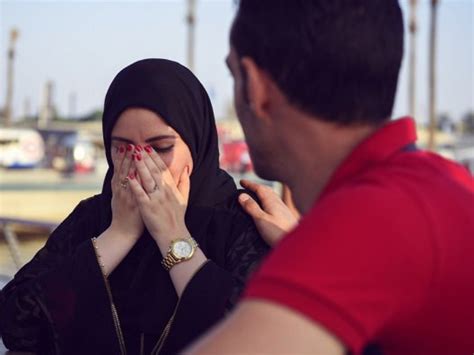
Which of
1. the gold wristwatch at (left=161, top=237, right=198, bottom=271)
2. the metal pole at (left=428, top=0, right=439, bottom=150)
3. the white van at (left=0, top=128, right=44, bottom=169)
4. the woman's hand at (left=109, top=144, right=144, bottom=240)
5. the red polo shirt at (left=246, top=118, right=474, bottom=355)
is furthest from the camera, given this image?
the white van at (left=0, top=128, right=44, bottom=169)

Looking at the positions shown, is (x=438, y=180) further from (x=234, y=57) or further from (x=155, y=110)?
(x=155, y=110)

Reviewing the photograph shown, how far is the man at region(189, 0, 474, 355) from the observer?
3.15ft

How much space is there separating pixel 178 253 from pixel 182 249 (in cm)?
2

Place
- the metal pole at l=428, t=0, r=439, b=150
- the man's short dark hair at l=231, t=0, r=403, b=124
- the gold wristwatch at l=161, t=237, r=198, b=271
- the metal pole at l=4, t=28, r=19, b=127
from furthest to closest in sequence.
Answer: the metal pole at l=4, t=28, r=19, b=127
the metal pole at l=428, t=0, r=439, b=150
the gold wristwatch at l=161, t=237, r=198, b=271
the man's short dark hair at l=231, t=0, r=403, b=124

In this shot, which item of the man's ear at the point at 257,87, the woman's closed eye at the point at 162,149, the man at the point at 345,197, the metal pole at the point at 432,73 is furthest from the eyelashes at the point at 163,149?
the metal pole at the point at 432,73

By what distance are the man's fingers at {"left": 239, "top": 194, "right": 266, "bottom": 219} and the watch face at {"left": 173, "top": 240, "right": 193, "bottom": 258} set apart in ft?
0.95

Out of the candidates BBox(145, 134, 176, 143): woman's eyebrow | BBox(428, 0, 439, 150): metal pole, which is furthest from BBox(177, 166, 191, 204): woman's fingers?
BBox(428, 0, 439, 150): metal pole

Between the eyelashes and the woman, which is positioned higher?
the eyelashes

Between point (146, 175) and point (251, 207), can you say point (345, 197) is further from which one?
point (251, 207)

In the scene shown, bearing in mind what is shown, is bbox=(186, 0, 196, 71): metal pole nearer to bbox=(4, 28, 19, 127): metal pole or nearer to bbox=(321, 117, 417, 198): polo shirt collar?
bbox=(4, 28, 19, 127): metal pole

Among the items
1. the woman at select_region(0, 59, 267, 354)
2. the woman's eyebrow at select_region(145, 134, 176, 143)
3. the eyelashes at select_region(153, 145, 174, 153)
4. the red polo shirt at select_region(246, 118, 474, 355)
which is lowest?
the woman at select_region(0, 59, 267, 354)

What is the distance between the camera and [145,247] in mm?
2309

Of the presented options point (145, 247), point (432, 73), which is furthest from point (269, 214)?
point (432, 73)

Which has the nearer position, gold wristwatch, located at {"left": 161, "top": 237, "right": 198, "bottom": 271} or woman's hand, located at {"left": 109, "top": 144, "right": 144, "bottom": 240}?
gold wristwatch, located at {"left": 161, "top": 237, "right": 198, "bottom": 271}
